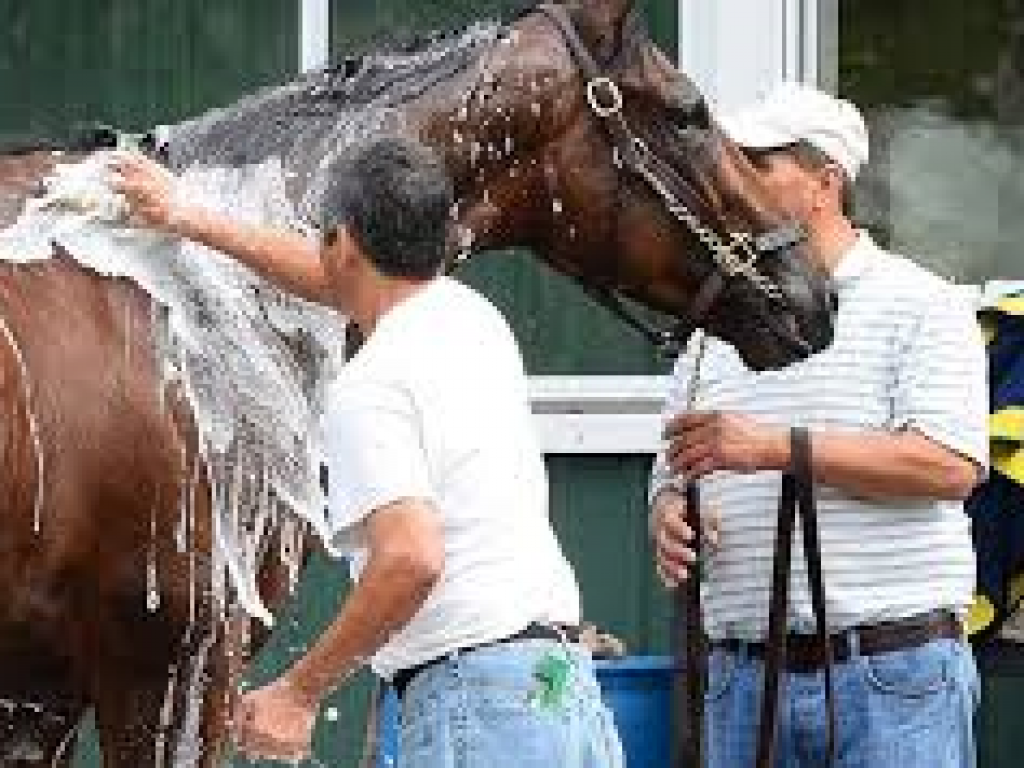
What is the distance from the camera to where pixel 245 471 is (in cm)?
504

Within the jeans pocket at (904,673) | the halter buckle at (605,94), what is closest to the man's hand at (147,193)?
the halter buckle at (605,94)

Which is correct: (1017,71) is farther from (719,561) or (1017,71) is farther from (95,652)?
(95,652)

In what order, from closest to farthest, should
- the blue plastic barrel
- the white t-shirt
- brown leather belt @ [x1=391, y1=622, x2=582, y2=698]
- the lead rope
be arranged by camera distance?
the white t-shirt, brown leather belt @ [x1=391, y1=622, x2=582, y2=698], the lead rope, the blue plastic barrel

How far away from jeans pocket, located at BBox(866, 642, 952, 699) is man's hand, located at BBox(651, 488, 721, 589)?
13.8 inches

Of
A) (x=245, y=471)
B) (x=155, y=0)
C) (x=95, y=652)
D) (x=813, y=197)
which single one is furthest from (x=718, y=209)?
(x=155, y=0)

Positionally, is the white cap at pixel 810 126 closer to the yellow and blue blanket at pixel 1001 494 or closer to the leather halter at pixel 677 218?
the leather halter at pixel 677 218

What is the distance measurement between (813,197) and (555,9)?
1.86 feet

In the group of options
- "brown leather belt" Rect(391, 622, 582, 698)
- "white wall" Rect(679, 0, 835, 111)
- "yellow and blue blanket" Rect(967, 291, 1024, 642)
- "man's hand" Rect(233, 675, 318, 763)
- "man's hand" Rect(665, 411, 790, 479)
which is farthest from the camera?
"white wall" Rect(679, 0, 835, 111)

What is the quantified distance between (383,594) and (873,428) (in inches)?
55.1

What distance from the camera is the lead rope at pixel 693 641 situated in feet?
17.5

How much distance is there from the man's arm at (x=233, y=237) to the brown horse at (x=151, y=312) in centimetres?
13

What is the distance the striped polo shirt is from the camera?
17.1 feet

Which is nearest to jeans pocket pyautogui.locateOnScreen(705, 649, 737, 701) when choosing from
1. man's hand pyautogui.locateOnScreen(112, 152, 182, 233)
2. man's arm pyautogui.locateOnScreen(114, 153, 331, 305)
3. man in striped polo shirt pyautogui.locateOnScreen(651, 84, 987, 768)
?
man in striped polo shirt pyautogui.locateOnScreen(651, 84, 987, 768)

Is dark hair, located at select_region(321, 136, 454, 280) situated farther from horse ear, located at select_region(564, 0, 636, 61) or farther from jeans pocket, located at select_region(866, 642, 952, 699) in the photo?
jeans pocket, located at select_region(866, 642, 952, 699)
